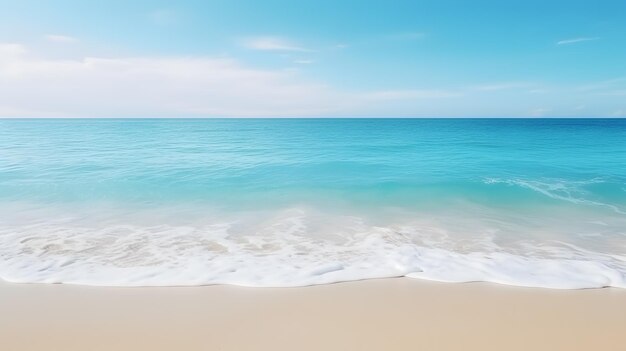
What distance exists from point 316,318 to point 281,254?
2140mm

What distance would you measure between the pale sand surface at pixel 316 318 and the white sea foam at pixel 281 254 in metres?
0.33

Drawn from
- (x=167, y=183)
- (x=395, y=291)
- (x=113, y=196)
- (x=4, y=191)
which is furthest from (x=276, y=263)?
(x=4, y=191)

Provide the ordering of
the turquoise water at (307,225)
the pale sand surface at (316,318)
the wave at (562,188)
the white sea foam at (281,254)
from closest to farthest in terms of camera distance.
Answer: the pale sand surface at (316,318), the white sea foam at (281,254), the turquoise water at (307,225), the wave at (562,188)

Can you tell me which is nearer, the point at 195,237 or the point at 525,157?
the point at 195,237

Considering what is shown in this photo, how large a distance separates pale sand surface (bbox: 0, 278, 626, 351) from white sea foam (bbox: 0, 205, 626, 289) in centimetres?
33

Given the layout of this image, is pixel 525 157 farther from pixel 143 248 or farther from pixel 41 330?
pixel 41 330

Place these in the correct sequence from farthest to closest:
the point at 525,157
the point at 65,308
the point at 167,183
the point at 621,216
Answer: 1. the point at 525,157
2. the point at 167,183
3. the point at 621,216
4. the point at 65,308

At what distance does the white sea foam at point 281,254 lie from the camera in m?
4.64

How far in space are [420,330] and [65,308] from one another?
400 cm

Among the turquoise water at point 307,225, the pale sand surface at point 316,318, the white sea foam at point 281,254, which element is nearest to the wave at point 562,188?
the turquoise water at point 307,225

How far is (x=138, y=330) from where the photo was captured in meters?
3.40

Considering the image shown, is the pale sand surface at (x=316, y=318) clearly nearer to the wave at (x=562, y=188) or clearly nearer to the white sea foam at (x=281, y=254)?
the white sea foam at (x=281, y=254)

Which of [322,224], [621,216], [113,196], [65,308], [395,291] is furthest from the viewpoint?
[113,196]

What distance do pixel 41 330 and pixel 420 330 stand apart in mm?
3916
